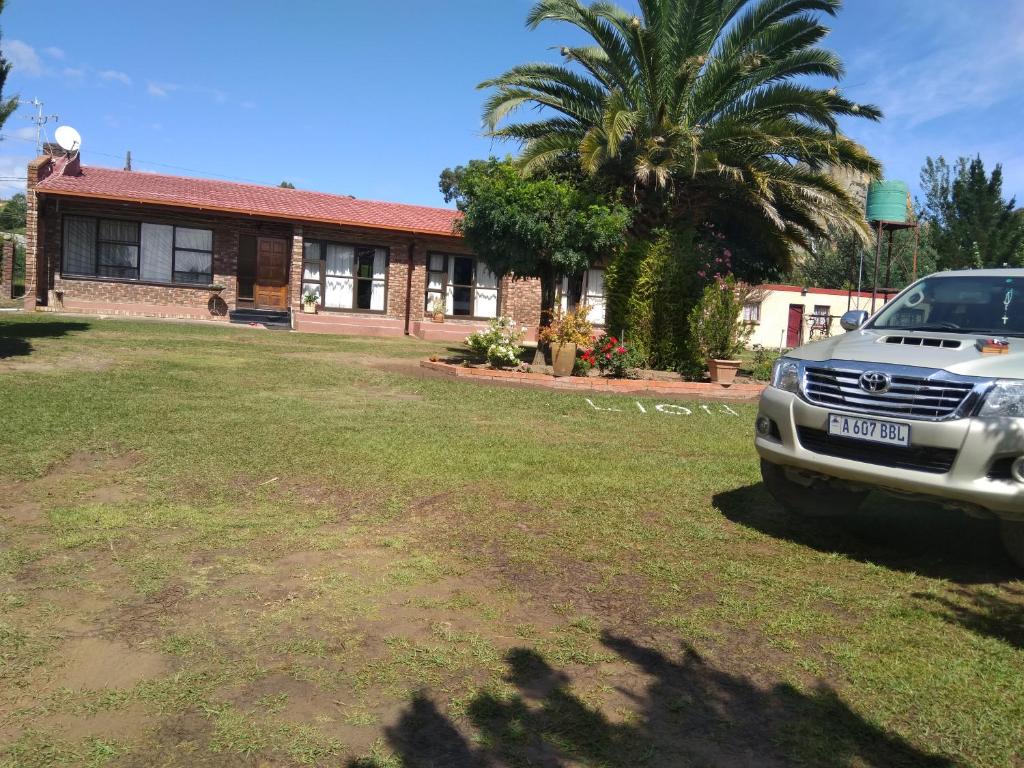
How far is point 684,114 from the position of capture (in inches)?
559

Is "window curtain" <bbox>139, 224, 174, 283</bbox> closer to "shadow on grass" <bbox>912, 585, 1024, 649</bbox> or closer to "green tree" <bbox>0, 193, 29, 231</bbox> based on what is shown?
"shadow on grass" <bbox>912, 585, 1024, 649</bbox>

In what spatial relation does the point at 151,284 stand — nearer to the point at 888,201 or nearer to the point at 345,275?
the point at 345,275

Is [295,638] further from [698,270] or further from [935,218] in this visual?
[935,218]

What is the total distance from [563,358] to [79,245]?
54.3 feet

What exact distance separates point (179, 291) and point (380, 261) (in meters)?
5.99

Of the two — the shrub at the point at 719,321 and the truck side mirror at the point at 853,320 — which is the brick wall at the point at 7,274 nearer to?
the shrub at the point at 719,321

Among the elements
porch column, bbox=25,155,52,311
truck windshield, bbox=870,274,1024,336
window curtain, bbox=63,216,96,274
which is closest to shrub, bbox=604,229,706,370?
truck windshield, bbox=870,274,1024,336

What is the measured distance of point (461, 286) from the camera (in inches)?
1018

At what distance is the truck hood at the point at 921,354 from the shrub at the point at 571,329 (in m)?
7.47

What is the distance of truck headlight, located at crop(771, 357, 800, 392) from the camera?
16.7ft

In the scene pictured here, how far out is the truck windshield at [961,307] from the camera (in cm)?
516

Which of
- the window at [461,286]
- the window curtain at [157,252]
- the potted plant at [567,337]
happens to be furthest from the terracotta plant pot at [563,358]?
the window curtain at [157,252]

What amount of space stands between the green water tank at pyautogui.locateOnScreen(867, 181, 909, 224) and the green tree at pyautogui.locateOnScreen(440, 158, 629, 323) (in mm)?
7301

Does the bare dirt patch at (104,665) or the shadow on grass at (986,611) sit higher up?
the shadow on grass at (986,611)
